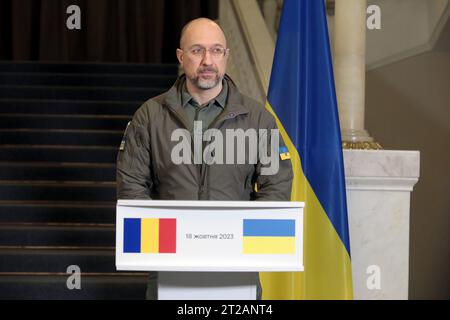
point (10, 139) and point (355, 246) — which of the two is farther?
point (10, 139)

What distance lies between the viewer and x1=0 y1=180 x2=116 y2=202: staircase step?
243 inches

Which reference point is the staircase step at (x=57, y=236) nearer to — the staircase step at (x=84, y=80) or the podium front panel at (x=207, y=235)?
the staircase step at (x=84, y=80)

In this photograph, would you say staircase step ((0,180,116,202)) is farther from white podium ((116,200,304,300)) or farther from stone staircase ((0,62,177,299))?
white podium ((116,200,304,300))

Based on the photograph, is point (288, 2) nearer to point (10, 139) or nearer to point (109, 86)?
point (10, 139)

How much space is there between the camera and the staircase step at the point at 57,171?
6.40 metres

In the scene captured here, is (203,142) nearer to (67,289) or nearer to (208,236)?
(208,236)

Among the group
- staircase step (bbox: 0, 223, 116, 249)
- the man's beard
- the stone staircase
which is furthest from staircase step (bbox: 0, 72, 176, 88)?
the man's beard

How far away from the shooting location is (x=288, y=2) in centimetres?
423

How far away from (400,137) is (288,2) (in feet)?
14.1

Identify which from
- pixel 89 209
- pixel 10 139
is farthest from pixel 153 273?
pixel 10 139

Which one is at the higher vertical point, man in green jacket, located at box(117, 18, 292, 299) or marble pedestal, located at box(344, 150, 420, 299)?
man in green jacket, located at box(117, 18, 292, 299)

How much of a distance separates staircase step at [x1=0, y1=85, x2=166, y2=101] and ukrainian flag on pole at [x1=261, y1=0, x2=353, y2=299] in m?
3.75

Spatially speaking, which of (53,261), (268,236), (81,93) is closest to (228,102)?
(268,236)

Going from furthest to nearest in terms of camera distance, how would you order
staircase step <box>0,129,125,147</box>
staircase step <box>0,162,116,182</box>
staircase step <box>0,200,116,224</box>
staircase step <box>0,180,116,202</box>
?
staircase step <box>0,129,125,147</box> → staircase step <box>0,162,116,182</box> → staircase step <box>0,180,116,202</box> → staircase step <box>0,200,116,224</box>
